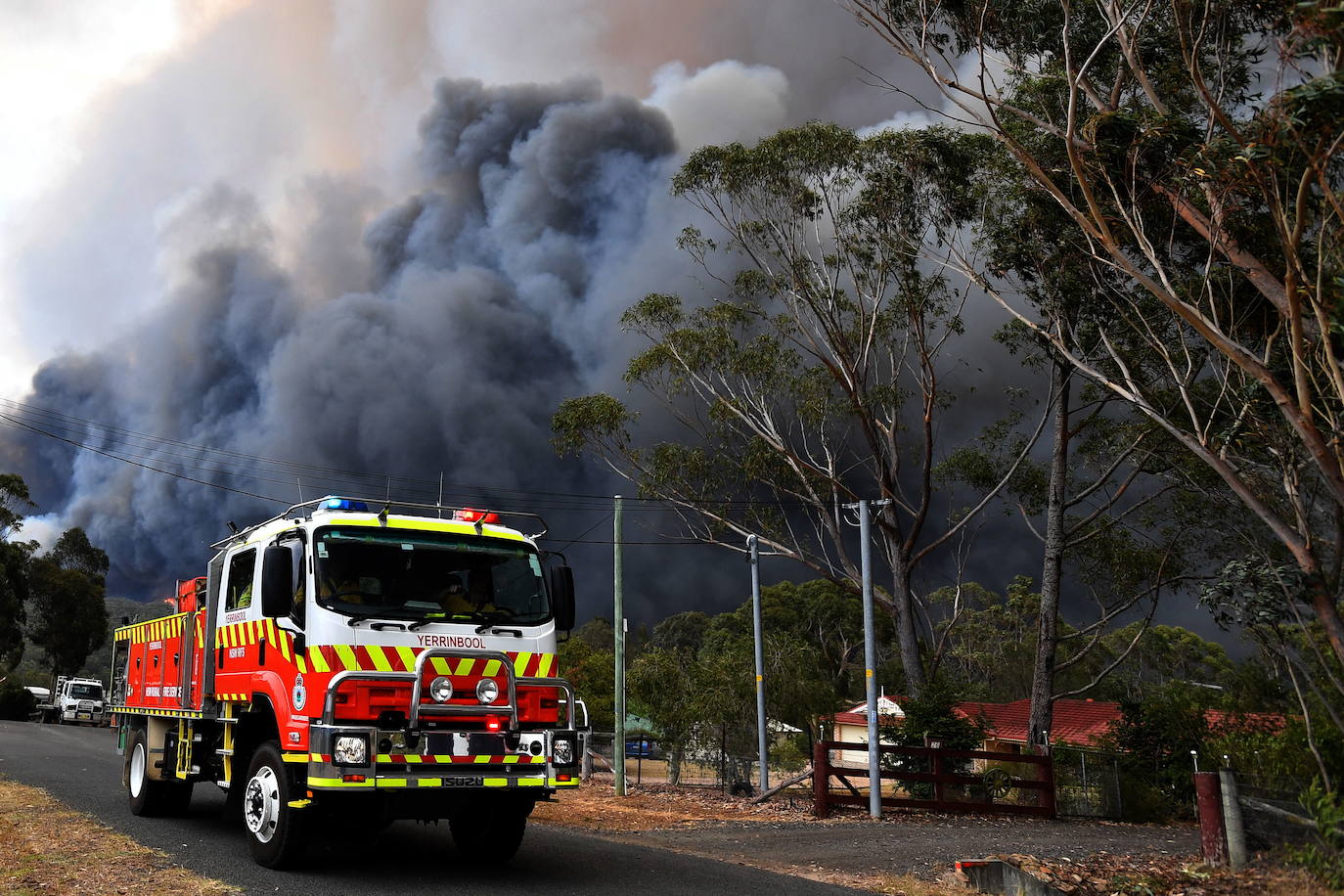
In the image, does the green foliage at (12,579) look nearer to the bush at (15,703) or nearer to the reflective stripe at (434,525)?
the bush at (15,703)

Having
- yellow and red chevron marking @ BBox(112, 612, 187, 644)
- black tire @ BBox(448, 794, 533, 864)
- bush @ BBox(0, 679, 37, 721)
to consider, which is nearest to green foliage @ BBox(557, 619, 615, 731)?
yellow and red chevron marking @ BBox(112, 612, 187, 644)

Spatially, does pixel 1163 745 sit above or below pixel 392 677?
below

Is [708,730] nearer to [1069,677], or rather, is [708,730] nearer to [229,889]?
[229,889]

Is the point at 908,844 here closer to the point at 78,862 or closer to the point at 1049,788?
the point at 1049,788

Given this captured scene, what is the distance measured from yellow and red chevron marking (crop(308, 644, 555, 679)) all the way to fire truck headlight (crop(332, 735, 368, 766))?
535 mm

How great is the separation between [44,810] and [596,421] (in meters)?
20.2

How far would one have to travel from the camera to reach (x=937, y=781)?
1872cm

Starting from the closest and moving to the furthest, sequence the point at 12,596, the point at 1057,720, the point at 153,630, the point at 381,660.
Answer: the point at 381,660, the point at 153,630, the point at 1057,720, the point at 12,596

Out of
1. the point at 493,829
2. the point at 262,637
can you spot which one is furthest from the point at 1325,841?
the point at 262,637

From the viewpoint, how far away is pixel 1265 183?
1285 cm

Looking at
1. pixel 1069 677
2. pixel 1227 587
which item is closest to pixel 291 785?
pixel 1227 587

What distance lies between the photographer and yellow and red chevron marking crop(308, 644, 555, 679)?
27.5ft

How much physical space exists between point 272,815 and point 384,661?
170 cm

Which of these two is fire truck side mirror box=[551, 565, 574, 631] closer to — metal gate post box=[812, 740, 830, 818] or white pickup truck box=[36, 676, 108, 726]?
metal gate post box=[812, 740, 830, 818]
